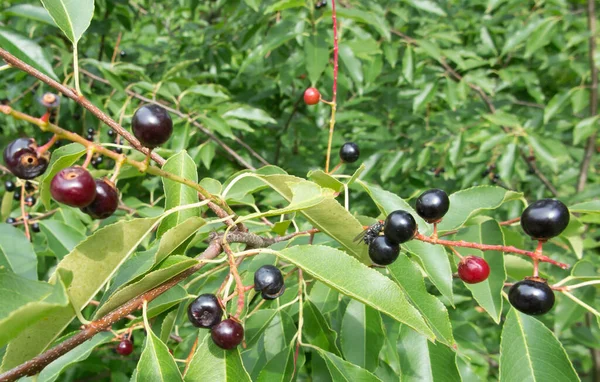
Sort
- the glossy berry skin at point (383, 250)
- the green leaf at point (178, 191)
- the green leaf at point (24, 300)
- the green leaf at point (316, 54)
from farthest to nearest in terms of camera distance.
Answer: the green leaf at point (316, 54) < the green leaf at point (178, 191) < the glossy berry skin at point (383, 250) < the green leaf at point (24, 300)

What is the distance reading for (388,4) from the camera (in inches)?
146

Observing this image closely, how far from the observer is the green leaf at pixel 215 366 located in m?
1.06

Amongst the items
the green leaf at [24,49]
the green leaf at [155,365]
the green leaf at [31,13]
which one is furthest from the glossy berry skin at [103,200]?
the green leaf at [31,13]

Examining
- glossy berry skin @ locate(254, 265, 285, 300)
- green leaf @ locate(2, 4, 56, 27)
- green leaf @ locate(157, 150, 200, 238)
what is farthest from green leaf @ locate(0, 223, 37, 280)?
green leaf @ locate(2, 4, 56, 27)

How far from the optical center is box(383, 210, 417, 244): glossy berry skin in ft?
3.57

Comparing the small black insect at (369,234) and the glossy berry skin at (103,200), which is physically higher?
the glossy berry skin at (103,200)

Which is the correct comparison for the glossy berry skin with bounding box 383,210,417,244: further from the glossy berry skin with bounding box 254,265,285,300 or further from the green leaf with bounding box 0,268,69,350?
the green leaf with bounding box 0,268,69,350

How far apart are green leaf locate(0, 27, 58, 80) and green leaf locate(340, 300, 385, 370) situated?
1754 millimetres

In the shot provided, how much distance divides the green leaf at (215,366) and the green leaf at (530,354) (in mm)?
714

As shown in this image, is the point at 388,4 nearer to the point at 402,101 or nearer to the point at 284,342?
the point at 402,101

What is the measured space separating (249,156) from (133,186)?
3.35 ft

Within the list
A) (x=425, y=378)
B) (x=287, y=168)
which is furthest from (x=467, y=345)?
(x=287, y=168)

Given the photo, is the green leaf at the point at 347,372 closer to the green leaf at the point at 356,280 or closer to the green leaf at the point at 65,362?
the green leaf at the point at 356,280

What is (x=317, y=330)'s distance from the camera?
1415 millimetres
